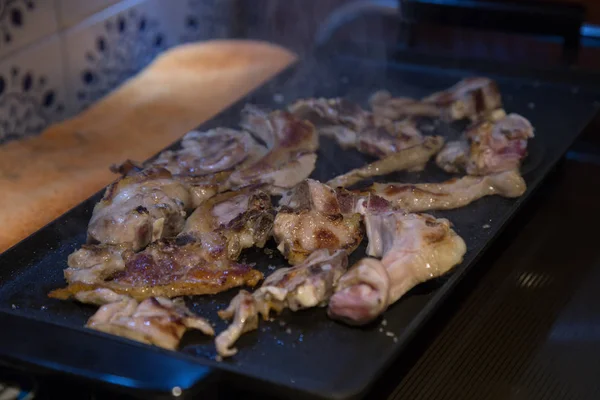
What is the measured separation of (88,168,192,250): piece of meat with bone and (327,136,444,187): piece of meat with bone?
0.46m

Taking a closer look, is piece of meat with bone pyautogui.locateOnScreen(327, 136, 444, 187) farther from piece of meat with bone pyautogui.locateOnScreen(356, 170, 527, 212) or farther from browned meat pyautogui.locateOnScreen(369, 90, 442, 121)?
browned meat pyautogui.locateOnScreen(369, 90, 442, 121)

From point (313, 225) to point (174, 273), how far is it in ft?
1.17

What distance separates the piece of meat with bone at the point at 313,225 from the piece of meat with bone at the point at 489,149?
1.73 feet

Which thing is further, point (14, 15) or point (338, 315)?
point (14, 15)

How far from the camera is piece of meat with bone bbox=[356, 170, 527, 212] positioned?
207 cm

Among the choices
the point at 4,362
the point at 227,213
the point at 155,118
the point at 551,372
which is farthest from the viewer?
the point at 155,118

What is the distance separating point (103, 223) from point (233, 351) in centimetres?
52

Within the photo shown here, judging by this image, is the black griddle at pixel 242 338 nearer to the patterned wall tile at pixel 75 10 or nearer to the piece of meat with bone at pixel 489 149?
the piece of meat with bone at pixel 489 149

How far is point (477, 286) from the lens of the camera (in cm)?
204

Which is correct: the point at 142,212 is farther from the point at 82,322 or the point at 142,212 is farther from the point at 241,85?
the point at 241,85

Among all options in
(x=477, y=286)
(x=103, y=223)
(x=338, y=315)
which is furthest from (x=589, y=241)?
(x=103, y=223)

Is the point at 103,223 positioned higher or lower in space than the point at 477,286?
higher

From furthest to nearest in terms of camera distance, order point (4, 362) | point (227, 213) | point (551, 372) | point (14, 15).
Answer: point (14, 15) → point (227, 213) → point (551, 372) → point (4, 362)

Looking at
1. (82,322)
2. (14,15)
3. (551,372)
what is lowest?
(551,372)
